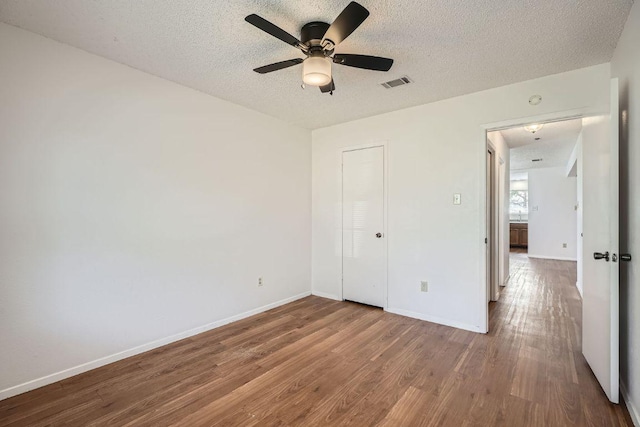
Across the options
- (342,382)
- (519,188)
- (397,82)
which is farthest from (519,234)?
(342,382)

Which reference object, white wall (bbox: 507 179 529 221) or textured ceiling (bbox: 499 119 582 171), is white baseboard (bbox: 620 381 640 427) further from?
white wall (bbox: 507 179 529 221)

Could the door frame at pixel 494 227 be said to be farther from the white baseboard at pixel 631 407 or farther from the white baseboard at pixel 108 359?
the white baseboard at pixel 108 359

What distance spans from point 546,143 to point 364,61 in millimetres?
5057

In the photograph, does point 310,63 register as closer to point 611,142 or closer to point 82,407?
point 611,142

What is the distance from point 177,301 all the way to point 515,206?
1170 cm

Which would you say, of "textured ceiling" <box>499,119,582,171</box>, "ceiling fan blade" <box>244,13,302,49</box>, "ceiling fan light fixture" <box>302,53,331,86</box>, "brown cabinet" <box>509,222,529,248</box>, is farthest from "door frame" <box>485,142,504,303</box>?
"brown cabinet" <box>509,222,529,248</box>

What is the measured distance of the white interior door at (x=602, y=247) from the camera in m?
1.92

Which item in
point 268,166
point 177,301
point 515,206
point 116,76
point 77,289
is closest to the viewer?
point 77,289

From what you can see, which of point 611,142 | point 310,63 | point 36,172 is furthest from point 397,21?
point 36,172

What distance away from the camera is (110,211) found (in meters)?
2.50

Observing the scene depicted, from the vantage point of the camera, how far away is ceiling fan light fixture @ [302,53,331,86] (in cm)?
201

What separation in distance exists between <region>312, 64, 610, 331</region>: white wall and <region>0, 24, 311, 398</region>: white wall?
177cm

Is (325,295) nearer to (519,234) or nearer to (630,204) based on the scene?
(630,204)

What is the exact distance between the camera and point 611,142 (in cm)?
195
